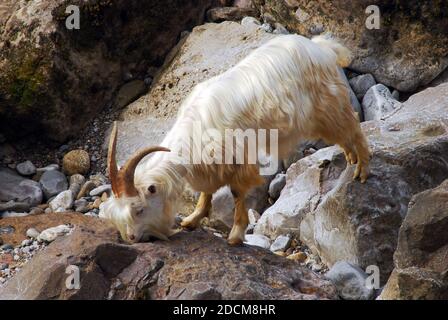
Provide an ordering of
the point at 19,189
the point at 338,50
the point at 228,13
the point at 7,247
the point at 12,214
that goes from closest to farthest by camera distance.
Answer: the point at 338,50, the point at 7,247, the point at 12,214, the point at 19,189, the point at 228,13

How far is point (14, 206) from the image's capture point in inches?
372

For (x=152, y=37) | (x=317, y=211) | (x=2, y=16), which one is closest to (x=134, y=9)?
(x=152, y=37)

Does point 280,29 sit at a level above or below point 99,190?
above

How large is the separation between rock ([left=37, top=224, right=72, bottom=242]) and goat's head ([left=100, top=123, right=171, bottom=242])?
2.83 metres

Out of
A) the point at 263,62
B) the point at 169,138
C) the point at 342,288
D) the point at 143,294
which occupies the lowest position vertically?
the point at 342,288

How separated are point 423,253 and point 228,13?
6452 mm

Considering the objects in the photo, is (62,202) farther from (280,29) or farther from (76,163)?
(280,29)

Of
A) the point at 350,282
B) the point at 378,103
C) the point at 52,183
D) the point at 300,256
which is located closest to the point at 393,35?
the point at 378,103

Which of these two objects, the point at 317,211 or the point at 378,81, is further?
the point at 378,81

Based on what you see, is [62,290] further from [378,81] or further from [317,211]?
[378,81]

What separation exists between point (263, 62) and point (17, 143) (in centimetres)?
515

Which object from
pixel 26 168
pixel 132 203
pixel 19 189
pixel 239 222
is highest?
pixel 132 203

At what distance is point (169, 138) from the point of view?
615cm

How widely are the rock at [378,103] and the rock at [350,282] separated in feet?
11.0
